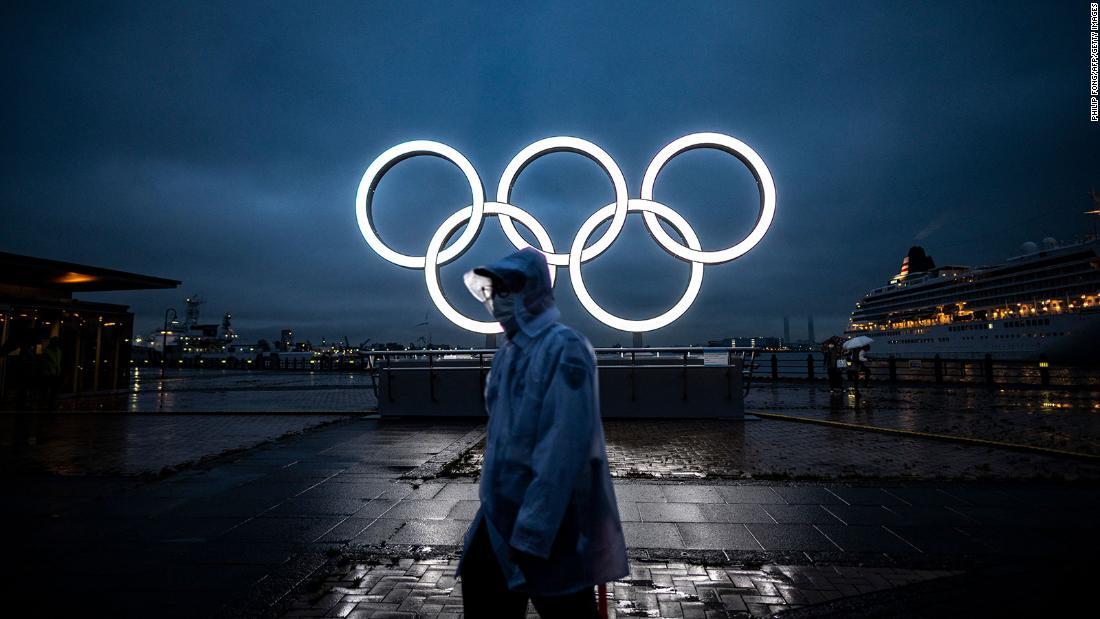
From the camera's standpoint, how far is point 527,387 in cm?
208

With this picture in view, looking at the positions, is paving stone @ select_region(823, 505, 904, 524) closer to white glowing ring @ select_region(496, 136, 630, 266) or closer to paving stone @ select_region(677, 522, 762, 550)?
paving stone @ select_region(677, 522, 762, 550)

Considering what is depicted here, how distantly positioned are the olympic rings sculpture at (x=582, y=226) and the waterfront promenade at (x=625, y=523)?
11.0 feet

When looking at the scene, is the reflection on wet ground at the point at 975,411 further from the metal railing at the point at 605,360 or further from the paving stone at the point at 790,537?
the paving stone at the point at 790,537

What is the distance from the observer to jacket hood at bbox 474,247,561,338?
2.20 metres

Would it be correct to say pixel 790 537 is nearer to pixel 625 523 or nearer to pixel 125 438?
pixel 625 523

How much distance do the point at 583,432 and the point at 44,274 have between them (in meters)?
23.4

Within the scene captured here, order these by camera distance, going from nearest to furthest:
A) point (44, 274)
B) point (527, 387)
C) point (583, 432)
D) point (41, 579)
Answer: point (583, 432), point (527, 387), point (41, 579), point (44, 274)

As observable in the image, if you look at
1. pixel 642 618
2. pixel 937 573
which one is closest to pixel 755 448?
pixel 937 573

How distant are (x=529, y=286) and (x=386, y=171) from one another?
10.6 metres

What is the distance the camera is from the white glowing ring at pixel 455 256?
11430 millimetres

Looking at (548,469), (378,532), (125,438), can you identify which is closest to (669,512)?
(378,532)

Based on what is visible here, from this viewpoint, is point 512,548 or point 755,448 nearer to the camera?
point 512,548

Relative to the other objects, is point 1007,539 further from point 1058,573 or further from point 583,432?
point 583,432

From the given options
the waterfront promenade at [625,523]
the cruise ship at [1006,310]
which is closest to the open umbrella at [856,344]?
the waterfront promenade at [625,523]
